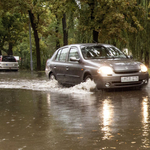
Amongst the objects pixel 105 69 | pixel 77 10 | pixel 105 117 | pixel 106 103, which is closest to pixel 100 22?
pixel 77 10

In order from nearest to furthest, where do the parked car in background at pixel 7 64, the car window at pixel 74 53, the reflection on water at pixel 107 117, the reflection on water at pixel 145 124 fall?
1. the reflection on water at pixel 145 124
2. the reflection on water at pixel 107 117
3. the car window at pixel 74 53
4. the parked car in background at pixel 7 64

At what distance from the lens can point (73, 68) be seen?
13.5m

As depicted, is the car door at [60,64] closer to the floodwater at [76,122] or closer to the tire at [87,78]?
the tire at [87,78]

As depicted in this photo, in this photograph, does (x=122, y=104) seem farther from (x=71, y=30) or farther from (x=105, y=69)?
(x=71, y=30)

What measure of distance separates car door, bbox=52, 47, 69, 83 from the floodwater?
263 cm

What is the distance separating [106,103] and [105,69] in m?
2.34

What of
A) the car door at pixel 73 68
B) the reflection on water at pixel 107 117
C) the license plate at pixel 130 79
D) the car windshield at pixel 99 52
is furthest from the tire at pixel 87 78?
the reflection on water at pixel 107 117

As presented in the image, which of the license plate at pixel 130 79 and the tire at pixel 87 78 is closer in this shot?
the license plate at pixel 130 79

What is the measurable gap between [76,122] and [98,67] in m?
5.04

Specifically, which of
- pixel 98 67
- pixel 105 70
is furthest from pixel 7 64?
pixel 105 70

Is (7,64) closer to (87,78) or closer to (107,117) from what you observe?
(87,78)

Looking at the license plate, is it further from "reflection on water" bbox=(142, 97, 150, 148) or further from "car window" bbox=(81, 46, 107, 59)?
"reflection on water" bbox=(142, 97, 150, 148)

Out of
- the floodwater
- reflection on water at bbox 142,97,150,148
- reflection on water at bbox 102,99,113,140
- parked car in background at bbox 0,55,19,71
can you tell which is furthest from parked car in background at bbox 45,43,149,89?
parked car in background at bbox 0,55,19,71

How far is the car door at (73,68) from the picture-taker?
43.0 feet
